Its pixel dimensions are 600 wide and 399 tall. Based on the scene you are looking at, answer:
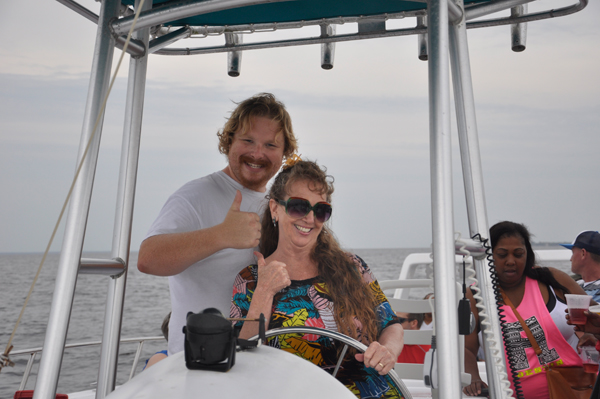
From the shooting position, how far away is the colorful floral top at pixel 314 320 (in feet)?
6.16

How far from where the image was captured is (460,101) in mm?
1500

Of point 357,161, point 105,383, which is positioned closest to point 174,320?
point 105,383

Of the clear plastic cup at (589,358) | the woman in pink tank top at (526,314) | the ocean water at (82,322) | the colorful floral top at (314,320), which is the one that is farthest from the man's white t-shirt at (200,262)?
the ocean water at (82,322)

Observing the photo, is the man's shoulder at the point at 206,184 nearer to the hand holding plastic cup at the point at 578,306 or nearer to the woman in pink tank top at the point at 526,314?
the woman in pink tank top at the point at 526,314

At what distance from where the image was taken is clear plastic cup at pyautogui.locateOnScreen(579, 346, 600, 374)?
2.65m

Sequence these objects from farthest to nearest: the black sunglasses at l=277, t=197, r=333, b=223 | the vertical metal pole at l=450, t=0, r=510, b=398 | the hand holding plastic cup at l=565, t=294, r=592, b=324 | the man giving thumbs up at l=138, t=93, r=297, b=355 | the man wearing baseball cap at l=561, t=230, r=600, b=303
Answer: the man wearing baseball cap at l=561, t=230, r=600, b=303 < the hand holding plastic cup at l=565, t=294, r=592, b=324 < the black sunglasses at l=277, t=197, r=333, b=223 < the man giving thumbs up at l=138, t=93, r=297, b=355 < the vertical metal pole at l=450, t=0, r=510, b=398

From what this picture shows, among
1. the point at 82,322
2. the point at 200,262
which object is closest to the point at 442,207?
the point at 200,262

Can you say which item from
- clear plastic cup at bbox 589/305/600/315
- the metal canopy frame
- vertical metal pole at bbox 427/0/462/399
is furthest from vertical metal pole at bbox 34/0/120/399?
clear plastic cup at bbox 589/305/600/315

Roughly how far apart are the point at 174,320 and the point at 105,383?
45 cm

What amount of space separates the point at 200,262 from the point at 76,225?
0.93 meters

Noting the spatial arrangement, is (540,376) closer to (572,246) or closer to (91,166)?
(572,246)

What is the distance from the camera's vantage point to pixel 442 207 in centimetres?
106

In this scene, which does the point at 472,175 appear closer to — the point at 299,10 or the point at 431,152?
the point at 431,152

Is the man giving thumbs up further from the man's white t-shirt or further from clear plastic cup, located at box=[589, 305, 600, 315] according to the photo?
clear plastic cup, located at box=[589, 305, 600, 315]
